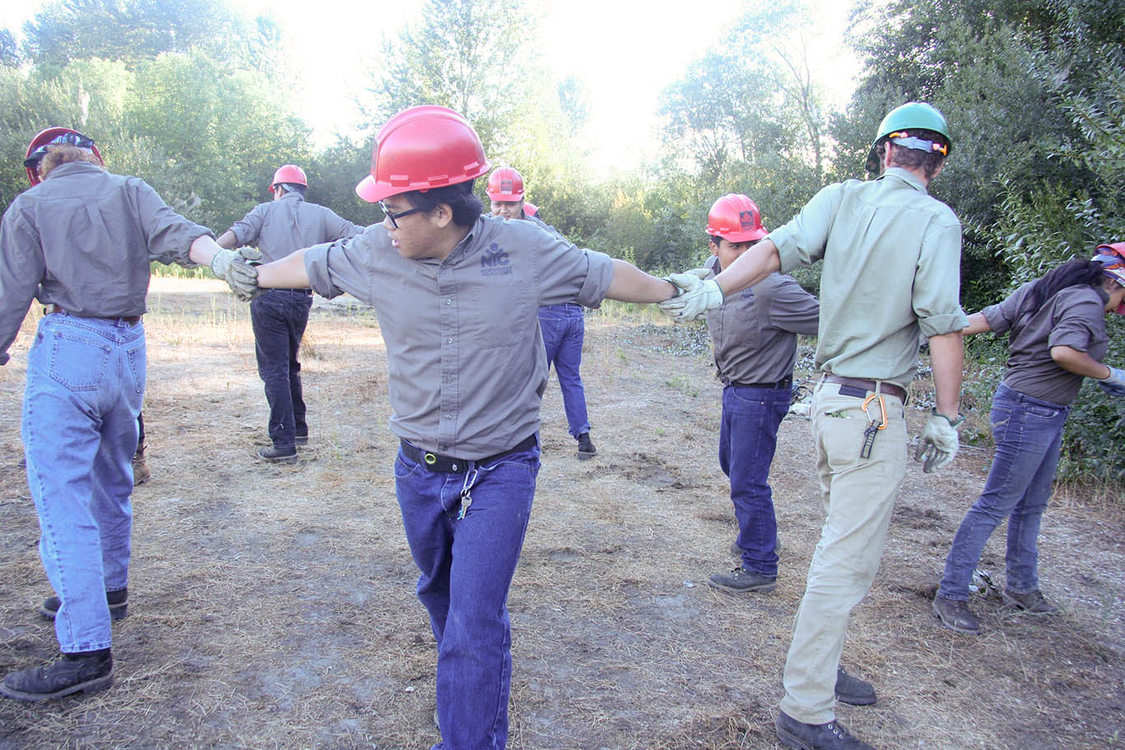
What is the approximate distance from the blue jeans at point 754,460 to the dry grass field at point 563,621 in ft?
0.87

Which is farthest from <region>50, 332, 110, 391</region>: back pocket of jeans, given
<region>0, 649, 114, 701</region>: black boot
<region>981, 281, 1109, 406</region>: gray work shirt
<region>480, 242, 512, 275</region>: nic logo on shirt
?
<region>981, 281, 1109, 406</region>: gray work shirt

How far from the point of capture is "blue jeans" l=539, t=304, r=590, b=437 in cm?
610

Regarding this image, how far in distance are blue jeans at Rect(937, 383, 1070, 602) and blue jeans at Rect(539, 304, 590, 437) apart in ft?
10.4

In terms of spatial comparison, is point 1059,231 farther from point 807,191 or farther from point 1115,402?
point 807,191

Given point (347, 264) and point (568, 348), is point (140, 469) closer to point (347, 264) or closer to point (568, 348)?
point (568, 348)

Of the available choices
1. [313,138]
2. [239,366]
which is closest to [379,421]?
[239,366]

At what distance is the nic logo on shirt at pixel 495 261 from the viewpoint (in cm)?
232

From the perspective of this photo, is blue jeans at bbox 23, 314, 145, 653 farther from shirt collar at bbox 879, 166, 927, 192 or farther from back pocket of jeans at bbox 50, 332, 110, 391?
shirt collar at bbox 879, 166, 927, 192

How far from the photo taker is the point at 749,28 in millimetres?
26344

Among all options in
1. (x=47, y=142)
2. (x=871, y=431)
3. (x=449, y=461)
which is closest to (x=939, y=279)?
(x=871, y=431)

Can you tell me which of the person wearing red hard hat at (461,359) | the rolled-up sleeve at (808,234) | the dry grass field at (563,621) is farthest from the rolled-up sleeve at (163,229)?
the rolled-up sleeve at (808,234)

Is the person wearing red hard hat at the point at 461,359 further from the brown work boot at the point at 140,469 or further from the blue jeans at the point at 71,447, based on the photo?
the brown work boot at the point at 140,469

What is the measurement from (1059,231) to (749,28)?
2261cm

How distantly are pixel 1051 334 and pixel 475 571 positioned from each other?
319 cm
